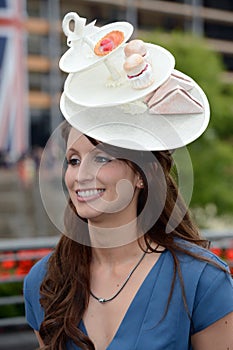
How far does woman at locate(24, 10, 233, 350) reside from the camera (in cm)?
186

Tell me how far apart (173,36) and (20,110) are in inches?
812

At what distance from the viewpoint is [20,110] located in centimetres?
4222

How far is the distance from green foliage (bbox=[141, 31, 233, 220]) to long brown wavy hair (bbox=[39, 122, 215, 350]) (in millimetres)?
15687

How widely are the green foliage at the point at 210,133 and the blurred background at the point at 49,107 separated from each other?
3 centimetres

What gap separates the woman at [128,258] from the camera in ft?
6.11

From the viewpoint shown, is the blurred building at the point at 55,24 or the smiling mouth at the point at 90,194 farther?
the blurred building at the point at 55,24

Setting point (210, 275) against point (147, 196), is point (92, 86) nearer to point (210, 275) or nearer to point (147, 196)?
point (147, 196)

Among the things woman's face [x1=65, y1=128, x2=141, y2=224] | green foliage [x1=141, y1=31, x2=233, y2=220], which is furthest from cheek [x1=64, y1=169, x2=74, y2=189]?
green foliage [x1=141, y1=31, x2=233, y2=220]

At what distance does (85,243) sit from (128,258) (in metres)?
0.12

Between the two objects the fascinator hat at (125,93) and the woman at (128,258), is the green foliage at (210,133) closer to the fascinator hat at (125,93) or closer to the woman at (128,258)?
the woman at (128,258)

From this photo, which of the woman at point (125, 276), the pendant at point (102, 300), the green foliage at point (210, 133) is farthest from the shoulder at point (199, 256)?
the green foliage at point (210, 133)

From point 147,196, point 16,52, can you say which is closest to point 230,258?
point 147,196

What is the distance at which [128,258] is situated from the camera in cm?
203

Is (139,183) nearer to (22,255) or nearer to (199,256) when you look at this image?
(199,256)
